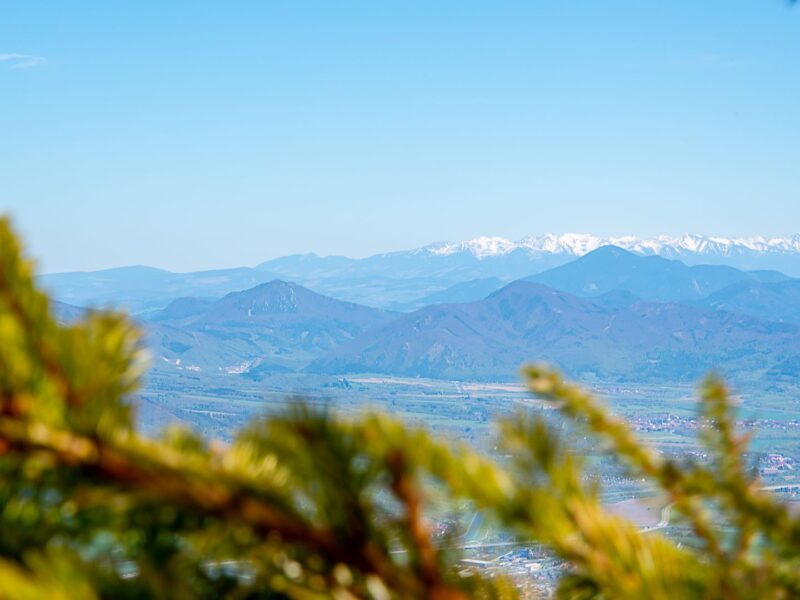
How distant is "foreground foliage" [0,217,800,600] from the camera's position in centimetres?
64

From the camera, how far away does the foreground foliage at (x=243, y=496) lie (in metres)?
0.64

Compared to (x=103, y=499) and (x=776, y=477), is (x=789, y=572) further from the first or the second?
(x=776, y=477)

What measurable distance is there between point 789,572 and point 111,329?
80 cm

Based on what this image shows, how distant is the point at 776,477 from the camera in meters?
86.1

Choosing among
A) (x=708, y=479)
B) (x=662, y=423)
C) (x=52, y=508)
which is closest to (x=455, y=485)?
(x=52, y=508)

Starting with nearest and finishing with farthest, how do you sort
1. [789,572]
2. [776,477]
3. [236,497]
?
[236,497] → [789,572] → [776,477]

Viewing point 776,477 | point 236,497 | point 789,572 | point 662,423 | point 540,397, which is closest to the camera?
point 236,497

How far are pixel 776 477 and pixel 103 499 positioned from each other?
9388 cm

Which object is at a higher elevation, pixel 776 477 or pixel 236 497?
pixel 236 497

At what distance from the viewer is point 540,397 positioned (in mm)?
940

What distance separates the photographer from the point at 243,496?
26.7 inches

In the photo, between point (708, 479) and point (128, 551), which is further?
point (708, 479)

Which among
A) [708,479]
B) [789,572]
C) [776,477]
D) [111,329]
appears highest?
[111,329]

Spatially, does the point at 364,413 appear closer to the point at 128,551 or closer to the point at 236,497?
the point at 236,497
